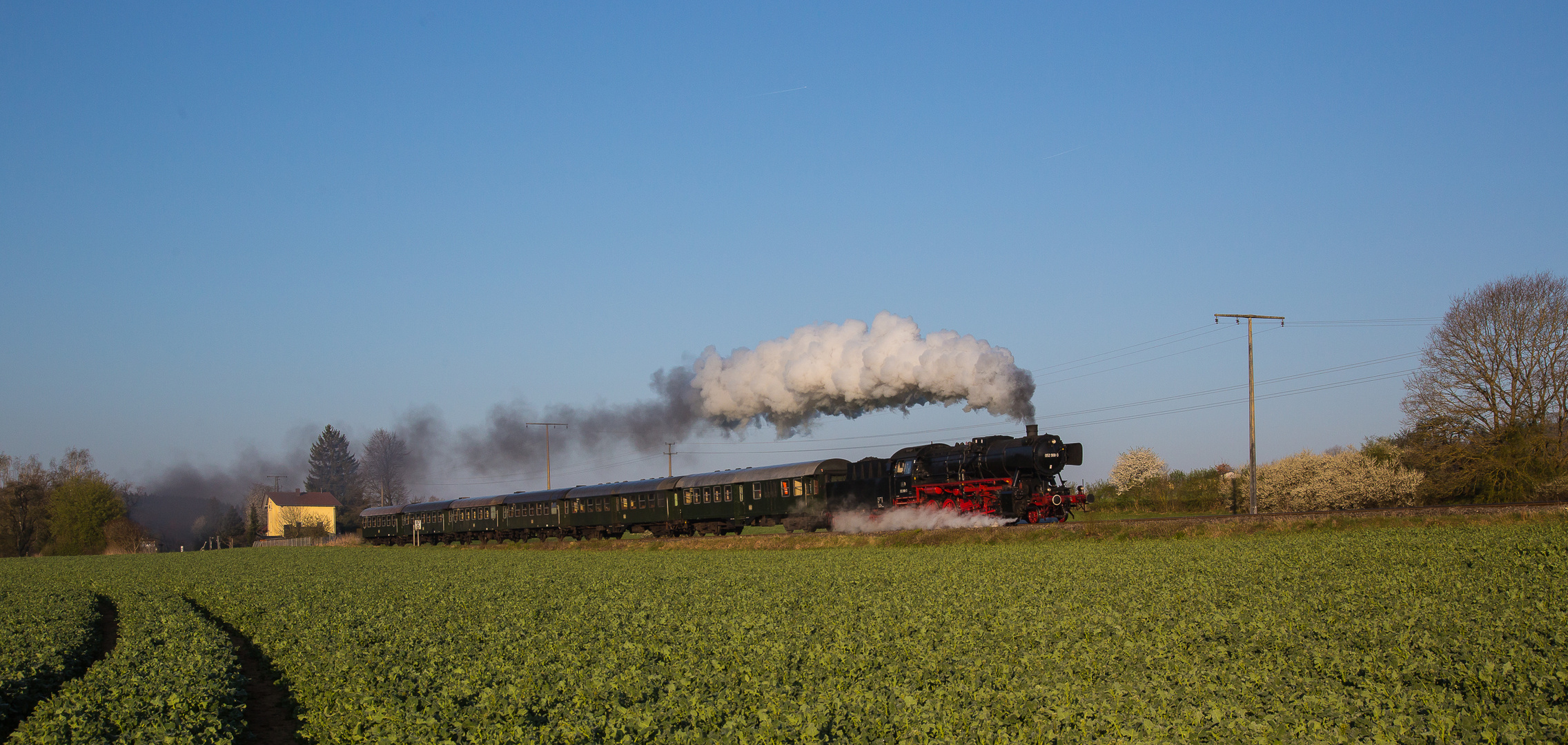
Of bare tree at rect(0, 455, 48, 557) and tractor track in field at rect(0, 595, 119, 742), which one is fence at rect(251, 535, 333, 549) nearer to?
bare tree at rect(0, 455, 48, 557)

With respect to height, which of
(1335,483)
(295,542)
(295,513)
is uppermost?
(1335,483)

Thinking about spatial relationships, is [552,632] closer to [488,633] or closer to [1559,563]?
[488,633]

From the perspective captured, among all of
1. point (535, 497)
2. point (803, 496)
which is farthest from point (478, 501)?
point (803, 496)

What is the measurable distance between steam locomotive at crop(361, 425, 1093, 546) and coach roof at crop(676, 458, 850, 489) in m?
0.04

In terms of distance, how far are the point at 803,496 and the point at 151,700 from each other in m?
28.6

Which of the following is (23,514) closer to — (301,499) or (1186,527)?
(301,499)

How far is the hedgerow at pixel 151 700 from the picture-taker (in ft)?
28.7

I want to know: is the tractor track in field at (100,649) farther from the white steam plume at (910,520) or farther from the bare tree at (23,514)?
the bare tree at (23,514)

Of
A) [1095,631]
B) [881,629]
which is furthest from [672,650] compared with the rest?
[1095,631]

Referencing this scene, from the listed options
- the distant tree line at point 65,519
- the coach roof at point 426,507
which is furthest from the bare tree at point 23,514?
the coach roof at point 426,507

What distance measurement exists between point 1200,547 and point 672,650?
15772 millimetres

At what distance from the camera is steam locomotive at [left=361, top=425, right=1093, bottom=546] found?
31453mm

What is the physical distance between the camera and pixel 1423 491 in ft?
137

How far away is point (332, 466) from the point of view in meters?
146
